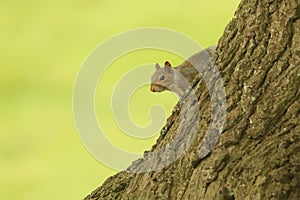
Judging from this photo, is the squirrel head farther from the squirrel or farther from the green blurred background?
the green blurred background

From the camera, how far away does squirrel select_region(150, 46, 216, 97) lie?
3871mm

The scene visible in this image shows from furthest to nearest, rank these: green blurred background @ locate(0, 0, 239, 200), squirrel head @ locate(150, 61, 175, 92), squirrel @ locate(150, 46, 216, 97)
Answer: green blurred background @ locate(0, 0, 239, 200) → squirrel head @ locate(150, 61, 175, 92) → squirrel @ locate(150, 46, 216, 97)

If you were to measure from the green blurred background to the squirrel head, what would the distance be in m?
0.34

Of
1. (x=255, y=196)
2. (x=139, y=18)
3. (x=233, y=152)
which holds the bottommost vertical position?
(x=255, y=196)

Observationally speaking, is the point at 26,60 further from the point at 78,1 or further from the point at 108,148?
the point at 108,148

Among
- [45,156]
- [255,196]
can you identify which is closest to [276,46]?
[255,196]

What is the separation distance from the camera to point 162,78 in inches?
187

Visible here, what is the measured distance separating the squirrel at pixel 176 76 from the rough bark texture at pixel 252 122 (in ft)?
3.30

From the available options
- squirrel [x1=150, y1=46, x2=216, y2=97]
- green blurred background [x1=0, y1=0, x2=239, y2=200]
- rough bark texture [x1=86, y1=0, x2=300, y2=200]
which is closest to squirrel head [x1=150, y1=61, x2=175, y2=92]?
A: squirrel [x1=150, y1=46, x2=216, y2=97]

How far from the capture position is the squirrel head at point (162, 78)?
4.62 meters

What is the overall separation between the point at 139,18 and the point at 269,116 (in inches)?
209

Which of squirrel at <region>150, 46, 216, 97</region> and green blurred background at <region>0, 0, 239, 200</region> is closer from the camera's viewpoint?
squirrel at <region>150, 46, 216, 97</region>

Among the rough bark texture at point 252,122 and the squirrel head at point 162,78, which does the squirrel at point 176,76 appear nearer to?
the squirrel head at point 162,78

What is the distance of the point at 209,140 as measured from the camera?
247cm
